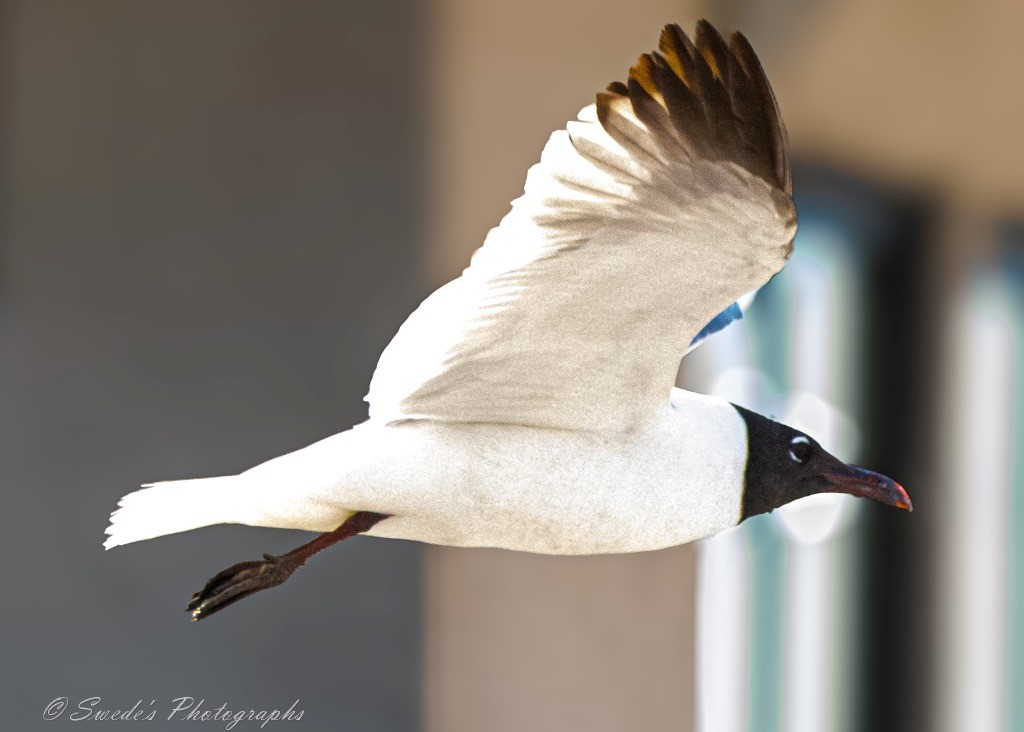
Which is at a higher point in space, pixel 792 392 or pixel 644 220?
pixel 644 220

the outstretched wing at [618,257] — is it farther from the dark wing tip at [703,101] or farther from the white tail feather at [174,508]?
the white tail feather at [174,508]

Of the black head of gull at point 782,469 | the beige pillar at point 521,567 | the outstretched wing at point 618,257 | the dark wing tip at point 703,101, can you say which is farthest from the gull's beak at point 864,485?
the beige pillar at point 521,567

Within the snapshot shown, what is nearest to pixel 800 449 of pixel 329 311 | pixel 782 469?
pixel 782 469

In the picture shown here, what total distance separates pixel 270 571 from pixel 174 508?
100 mm

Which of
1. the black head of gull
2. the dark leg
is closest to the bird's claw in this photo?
the dark leg

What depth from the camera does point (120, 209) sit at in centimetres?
217

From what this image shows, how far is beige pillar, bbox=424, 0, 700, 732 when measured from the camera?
7.66ft

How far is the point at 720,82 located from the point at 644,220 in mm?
100

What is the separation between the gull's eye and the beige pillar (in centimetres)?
127

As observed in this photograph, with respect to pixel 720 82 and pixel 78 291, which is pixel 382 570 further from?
pixel 720 82

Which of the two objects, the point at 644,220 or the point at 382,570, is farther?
the point at 382,570

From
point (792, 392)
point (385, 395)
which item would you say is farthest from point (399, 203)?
point (385, 395)

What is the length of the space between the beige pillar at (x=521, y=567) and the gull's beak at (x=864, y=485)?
127 centimetres

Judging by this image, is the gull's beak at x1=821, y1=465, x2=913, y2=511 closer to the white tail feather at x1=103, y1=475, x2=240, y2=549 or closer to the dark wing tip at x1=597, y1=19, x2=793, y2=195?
the dark wing tip at x1=597, y1=19, x2=793, y2=195
